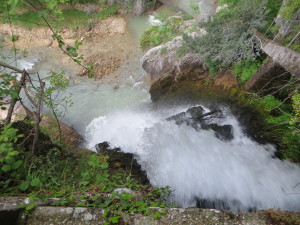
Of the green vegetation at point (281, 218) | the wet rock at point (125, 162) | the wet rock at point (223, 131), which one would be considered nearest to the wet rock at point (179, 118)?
the wet rock at point (223, 131)

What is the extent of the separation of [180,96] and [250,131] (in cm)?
306

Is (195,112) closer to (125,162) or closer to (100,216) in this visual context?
(125,162)

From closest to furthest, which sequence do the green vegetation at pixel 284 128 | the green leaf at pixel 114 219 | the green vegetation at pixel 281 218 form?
the green leaf at pixel 114 219, the green vegetation at pixel 281 218, the green vegetation at pixel 284 128

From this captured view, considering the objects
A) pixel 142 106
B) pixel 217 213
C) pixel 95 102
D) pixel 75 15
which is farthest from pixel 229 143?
pixel 75 15

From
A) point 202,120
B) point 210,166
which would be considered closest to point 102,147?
point 210,166

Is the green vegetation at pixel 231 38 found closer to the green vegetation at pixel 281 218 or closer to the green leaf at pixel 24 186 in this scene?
the green vegetation at pixel 281 218

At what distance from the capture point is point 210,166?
19.9ft

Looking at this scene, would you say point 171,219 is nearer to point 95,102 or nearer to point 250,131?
point 250,131

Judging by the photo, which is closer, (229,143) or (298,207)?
(298,207)

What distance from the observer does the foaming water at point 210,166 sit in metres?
5.31

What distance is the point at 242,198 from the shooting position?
209 inches

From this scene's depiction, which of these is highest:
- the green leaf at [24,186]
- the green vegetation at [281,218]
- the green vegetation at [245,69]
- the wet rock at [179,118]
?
the green vegetation at [245,69]

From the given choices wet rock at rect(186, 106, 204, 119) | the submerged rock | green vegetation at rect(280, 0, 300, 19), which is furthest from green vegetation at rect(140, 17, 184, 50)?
green vegetation at rect(280, 0, 300, 19)

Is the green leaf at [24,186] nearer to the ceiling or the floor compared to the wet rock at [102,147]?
nearer to the floor
